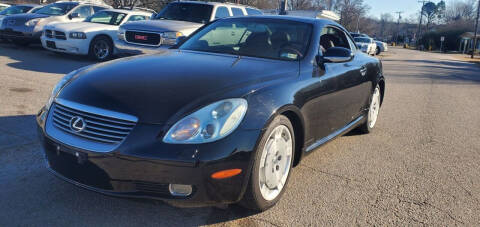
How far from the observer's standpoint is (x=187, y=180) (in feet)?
7.98

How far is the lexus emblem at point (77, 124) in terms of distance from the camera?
8.55 feet

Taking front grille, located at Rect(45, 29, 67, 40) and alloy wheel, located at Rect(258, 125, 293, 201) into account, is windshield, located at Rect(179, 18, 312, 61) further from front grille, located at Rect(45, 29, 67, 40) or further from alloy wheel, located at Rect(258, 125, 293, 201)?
front grille, located at Rect(45, 29, 67, 40)

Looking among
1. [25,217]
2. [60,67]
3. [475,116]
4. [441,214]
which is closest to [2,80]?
[60,67]

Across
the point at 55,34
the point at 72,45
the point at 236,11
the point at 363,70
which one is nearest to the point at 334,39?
the point at 363,70

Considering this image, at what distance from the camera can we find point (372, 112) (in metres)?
5.59

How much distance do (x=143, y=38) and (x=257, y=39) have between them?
5829mm

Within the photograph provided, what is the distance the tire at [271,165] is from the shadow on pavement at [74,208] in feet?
0.61

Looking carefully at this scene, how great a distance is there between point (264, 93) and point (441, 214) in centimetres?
172

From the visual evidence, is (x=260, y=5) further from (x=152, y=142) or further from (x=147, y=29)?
(x=152, y=142)

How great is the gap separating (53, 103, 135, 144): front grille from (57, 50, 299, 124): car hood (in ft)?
0.25

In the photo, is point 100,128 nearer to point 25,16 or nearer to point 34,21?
point 34,21

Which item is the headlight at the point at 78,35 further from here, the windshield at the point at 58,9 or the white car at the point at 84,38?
the windshield at the point at 58,9

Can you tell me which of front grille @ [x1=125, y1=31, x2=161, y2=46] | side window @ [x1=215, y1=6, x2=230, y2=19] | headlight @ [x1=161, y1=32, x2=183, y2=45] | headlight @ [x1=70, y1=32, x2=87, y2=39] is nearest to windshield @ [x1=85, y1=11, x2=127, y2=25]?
headlight @ [x1=70, y1=32, x2=87, y2=39]

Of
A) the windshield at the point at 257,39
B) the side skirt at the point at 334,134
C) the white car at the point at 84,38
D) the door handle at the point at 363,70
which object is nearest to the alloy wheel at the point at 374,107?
the side skirt at the point at 334,134
